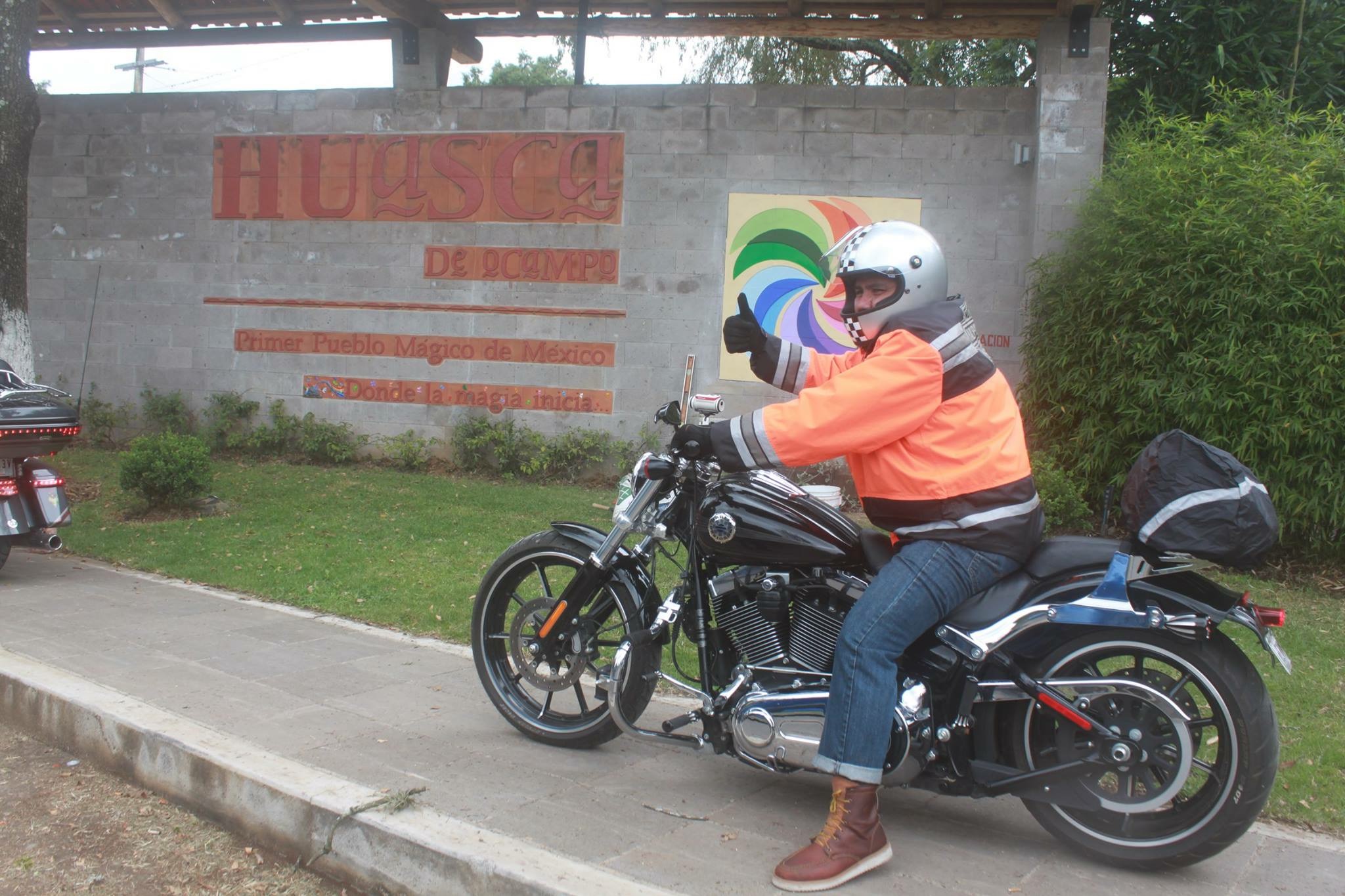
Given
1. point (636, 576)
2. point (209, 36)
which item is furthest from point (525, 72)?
point (636, 576)

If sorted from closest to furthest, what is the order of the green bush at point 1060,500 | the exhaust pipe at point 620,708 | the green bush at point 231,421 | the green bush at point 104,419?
the exhaust pipe at point 620,708 → the green bush at point 1060,500 → the green bush at point 231,421 → the green bush at point 104,419

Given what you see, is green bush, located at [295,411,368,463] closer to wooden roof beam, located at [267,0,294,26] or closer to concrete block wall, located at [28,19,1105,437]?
concrete block wall, located at [28,19,1105,437]

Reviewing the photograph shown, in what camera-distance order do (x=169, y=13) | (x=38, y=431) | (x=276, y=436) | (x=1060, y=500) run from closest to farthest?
(x=38, y=431) → (x=1060, y=500) → (x=276, y=436) → (x=169, y=13)

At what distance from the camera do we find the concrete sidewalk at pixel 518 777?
313 cm

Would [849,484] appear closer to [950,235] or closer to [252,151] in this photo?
[950,235]

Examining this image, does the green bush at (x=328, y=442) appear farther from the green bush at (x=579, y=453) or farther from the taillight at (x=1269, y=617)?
the taillight at (x=1269, y=617)

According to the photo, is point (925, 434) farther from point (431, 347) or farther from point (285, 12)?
point (285, 12)

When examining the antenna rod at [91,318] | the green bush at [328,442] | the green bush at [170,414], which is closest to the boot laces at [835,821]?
the green bush at [328,442]

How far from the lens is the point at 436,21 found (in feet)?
36.5

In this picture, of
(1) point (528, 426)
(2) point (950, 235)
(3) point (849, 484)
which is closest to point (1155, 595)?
(3) point (849, 484)

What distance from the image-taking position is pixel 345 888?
131 inches

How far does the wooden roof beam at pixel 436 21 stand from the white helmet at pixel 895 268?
8665 mm

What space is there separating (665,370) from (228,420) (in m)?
4.72

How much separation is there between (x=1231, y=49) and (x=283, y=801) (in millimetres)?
11122
